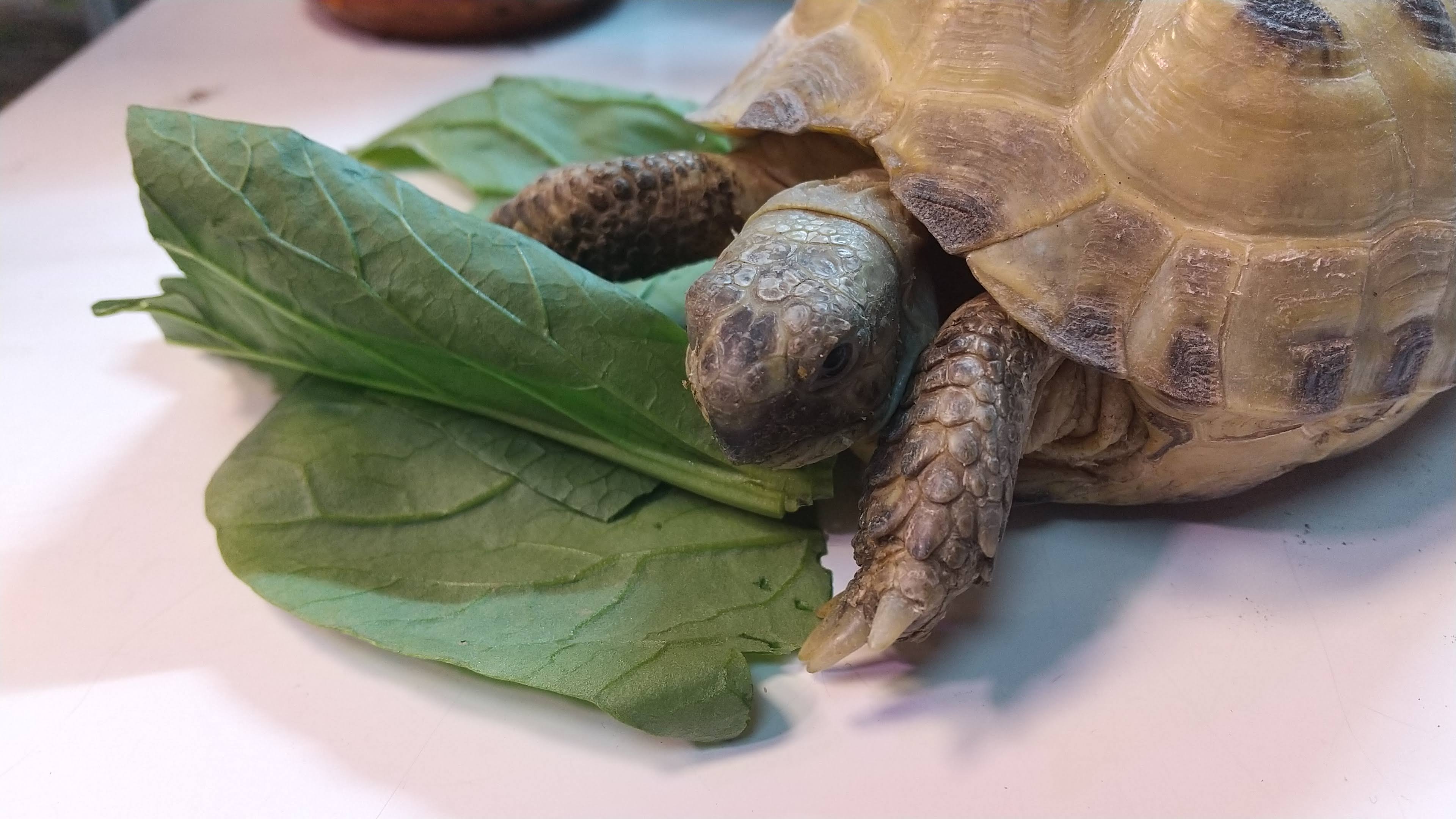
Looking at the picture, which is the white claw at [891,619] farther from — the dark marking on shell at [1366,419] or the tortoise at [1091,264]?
the dark marking on shell at [1366,419]

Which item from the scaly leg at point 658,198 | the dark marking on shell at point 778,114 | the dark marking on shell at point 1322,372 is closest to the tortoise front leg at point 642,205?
the scaly leg at point 658,198

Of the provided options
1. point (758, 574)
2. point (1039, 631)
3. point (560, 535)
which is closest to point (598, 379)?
point (560, 535)

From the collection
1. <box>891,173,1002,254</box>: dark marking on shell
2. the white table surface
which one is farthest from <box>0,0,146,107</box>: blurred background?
<box>891,173,1002,254</box>: dark marking on shell

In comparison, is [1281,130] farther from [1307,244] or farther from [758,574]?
[758,574]

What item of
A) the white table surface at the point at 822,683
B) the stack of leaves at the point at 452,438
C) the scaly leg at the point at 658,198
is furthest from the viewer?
the scaly leg at the point at 658,198

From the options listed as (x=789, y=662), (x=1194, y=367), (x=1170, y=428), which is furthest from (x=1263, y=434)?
(x=789, y=662)

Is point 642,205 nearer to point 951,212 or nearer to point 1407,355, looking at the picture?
point 951,212
